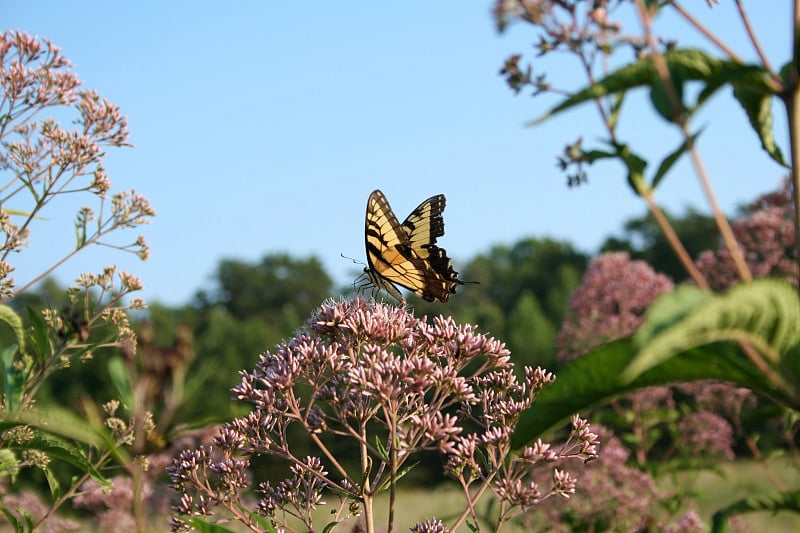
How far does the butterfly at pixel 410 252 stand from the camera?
221 inches

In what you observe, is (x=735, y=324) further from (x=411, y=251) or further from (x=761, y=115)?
(x=411, y=251)

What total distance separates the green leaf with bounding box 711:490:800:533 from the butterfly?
133 inches

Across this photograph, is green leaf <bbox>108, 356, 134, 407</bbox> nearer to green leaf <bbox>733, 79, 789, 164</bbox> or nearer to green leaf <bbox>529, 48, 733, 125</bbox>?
green leaf <bbox>529, 48, 733, 125</bbox>

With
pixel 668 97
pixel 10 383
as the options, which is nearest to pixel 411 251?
pixel 10 383

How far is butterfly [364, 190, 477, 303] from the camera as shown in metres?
5.61

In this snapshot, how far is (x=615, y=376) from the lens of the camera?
1683 millimetres

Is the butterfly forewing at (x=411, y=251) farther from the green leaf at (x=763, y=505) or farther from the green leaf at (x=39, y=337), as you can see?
the green leaf at (x=763, y=505)

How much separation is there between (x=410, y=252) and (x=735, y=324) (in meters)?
4.10

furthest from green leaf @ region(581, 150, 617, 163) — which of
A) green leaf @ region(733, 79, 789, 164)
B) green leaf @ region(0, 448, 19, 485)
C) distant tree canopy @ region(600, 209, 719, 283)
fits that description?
distant tree canopy @ region(600, 209, 719, 283)

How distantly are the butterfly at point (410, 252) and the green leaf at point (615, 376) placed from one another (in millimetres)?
3666

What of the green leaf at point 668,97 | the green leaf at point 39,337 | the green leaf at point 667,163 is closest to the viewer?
the green leaf at point 668,97

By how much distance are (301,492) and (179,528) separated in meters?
0.58

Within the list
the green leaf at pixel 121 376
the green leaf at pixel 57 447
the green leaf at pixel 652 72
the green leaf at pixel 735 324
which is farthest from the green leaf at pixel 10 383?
the green leaf at pixel 735 324

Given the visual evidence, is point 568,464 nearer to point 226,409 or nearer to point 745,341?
point 226,409
